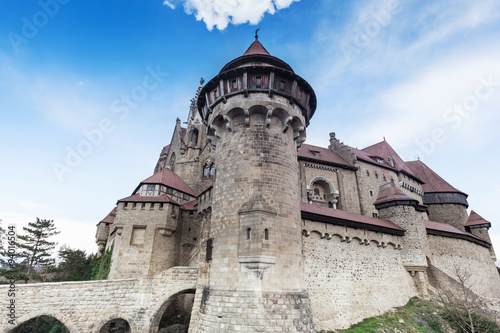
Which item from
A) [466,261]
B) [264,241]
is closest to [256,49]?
[264,241]

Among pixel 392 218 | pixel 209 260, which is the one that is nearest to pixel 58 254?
pixel 209 260

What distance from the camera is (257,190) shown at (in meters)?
11.4

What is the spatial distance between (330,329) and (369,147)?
27.8 metres

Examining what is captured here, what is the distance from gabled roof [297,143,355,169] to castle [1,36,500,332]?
16.4 inches

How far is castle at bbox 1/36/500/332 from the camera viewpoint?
34.0ft

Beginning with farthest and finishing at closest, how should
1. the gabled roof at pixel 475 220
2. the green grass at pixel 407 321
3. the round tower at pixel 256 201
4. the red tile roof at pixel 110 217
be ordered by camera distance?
the gabled roof at pixel 475 220 → the red tile roof at pixel 110 217 → the green grass at pixel 407 321 → the round tower at pixel 256 201

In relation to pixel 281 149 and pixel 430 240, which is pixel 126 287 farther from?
pixel 430 240

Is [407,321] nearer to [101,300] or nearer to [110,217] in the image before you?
[101,300]

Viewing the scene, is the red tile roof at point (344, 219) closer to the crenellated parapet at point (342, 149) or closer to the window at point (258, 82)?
the window at point (258, 82)

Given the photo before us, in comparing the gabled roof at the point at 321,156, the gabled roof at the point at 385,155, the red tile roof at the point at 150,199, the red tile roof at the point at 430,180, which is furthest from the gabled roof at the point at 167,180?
the red tile roof at the point at 430,180

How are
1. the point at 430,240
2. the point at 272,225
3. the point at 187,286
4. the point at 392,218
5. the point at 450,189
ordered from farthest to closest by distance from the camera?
the point at 450,189, the point at 430,240, the point at 392,218, the point at 187,286, the point at 272,225

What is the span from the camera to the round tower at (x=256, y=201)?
32.5ft

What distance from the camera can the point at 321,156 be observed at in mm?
27188

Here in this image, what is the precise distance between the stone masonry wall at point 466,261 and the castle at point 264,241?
0.40ft
